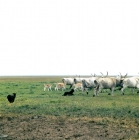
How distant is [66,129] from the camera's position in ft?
42.7

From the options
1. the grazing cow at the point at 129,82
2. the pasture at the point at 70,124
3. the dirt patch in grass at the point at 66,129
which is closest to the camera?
the dirt patch in grass at the point at 66,129

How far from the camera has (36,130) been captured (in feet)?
43.5

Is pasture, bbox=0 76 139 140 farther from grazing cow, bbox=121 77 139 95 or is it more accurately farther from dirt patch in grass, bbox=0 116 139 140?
grazing cow, bbox=121 77 139 95

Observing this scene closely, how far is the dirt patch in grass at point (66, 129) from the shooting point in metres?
11.9

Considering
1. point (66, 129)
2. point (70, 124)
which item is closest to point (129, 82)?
point (70, 124)

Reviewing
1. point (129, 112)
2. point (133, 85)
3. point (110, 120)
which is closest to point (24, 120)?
point (110, 120)

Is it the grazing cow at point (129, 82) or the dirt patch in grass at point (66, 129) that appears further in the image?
the grazing cow at point (129, 82)

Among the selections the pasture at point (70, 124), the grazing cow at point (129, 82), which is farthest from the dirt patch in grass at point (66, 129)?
the grazing cow at point (129, 82)

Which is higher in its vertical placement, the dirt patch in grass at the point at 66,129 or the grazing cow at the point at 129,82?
the grazing cow at the point at 129,82

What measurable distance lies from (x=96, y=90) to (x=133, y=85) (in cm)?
515

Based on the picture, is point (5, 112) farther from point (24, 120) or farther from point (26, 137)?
point (26, 137)

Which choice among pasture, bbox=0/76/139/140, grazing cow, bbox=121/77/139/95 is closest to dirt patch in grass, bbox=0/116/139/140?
pasture, bbox=0/76/139/140

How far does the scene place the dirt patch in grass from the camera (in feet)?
39.1

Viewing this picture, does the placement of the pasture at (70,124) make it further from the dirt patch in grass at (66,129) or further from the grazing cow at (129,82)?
the grazing cow at (129,82)
